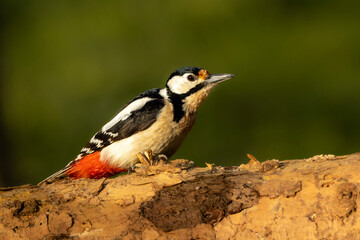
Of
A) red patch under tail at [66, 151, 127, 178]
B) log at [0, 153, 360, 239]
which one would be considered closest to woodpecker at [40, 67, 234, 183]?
red patch under tail at [66, 151, 127, 178]

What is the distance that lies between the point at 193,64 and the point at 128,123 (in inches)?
161

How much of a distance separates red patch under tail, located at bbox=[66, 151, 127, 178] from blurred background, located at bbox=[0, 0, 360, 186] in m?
3.50

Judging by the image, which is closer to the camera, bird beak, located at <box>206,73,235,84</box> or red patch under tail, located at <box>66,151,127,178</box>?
red patch under tail, located at <box>66,151,127,178</box>

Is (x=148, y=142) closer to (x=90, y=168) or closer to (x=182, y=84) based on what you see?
(x=90, y=168)

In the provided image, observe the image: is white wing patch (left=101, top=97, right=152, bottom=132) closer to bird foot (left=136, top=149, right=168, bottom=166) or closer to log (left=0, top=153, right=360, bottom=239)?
bird foot (left=136, top=149, right=168, bottom=166)

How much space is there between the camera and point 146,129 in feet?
13.2

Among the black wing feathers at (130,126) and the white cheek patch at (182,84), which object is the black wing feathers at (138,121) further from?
the white cheek patch at (182,84)

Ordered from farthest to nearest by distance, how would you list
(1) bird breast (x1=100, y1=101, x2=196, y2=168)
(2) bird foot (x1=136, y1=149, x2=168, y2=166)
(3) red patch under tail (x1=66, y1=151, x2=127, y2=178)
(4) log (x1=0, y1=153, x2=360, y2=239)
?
1. (3) red patch under tail (x1=66, y1=151, x2=127, y2=178)
2. (1) bird breast (x1=100, y1=101, x2=196, y2=168)
3. (2) bird foot (x1=136, y1=149, x2=168, y2=166)
4. (4) log (x1=0, y1=153, x2=360, y2=239)

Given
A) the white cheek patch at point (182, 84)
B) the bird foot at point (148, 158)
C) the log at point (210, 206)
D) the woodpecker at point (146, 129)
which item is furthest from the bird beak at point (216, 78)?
the log at point (210, 206)

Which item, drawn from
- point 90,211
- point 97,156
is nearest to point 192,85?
point 97,156

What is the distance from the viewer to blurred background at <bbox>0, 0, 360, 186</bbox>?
8.00 metres

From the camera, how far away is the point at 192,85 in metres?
4.36

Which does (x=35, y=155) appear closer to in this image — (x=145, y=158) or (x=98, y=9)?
(x=98, y=9)

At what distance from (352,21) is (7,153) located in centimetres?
583
